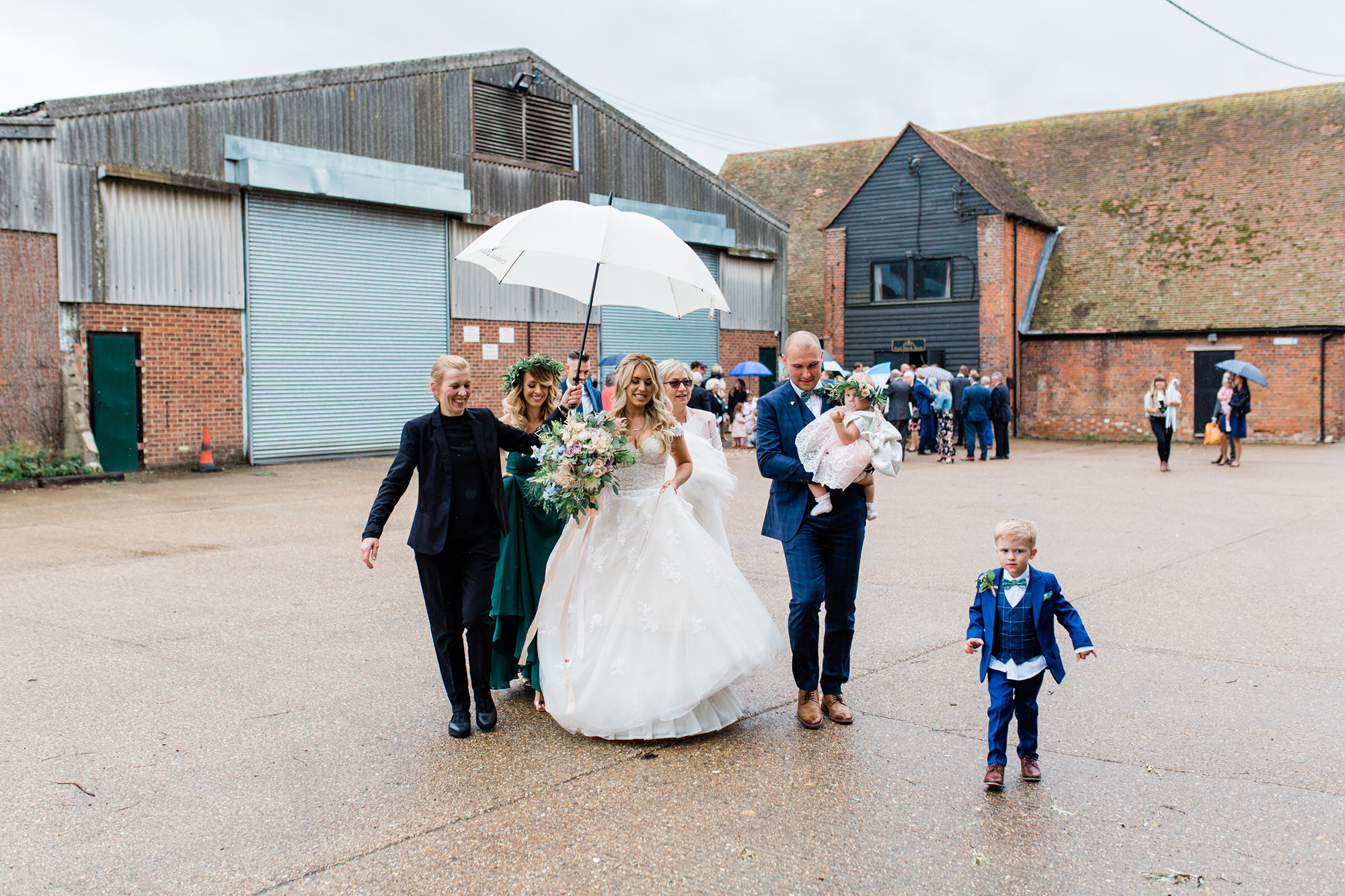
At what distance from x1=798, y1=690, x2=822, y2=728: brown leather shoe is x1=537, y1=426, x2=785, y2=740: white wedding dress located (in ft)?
0.94

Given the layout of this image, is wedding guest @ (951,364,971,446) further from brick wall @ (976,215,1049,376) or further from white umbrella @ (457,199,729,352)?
white umbrella @ (457,199,729,352)

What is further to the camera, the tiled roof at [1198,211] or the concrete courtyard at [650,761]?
the tiled roof at [1198,211]

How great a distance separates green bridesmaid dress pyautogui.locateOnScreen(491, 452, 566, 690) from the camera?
17.7 ft

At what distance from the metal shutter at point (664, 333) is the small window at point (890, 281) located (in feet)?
19.9

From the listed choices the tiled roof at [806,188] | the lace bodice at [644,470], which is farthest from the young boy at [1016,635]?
the tiled roof at [806,188]

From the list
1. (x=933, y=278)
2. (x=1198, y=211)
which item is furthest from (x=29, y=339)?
(x=1198, y=211)

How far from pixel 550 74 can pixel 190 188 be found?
8152 millimetres

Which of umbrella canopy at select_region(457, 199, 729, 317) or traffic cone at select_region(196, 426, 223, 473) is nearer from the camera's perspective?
umbrella canopy at select_region(457, 199, 729, 317)

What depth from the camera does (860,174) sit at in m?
35.3

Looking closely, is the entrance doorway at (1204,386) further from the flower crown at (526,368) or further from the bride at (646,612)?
the bride at (646,612)

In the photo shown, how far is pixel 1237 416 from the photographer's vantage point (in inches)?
731

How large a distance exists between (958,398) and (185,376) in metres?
18.3

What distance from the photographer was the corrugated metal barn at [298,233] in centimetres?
1567

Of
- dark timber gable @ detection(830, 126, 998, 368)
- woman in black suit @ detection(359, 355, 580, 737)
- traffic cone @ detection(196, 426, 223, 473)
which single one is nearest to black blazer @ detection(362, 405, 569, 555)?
woman in black suit @ detection(359, 355, 580, 737)
